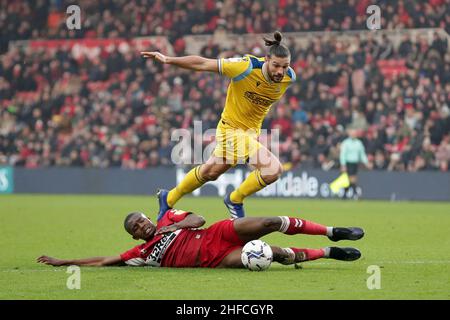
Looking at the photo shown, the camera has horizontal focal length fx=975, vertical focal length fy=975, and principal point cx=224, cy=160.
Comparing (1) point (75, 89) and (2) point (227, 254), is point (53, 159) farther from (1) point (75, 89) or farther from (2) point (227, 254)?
(2) point (227, 254)

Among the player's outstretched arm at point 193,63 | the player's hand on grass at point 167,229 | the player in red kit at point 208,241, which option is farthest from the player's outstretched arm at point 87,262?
the player's outstretched arm at point 193,63

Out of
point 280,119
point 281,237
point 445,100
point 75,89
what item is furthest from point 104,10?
point 281,237

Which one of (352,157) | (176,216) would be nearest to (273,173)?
(176,216)

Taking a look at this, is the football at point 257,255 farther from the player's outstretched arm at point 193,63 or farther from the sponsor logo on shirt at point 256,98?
the sponsor logo on shirt at point 256,98

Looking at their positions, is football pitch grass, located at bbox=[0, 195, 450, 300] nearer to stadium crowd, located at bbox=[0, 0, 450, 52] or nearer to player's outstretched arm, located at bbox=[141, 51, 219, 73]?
player's outstretched arm, located at bbox=[141, 51, 219, 73]

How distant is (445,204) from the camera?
2264 cm

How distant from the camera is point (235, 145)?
11.7m

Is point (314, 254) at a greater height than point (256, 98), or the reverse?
point (256, 98)

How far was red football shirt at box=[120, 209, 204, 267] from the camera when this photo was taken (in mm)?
9867

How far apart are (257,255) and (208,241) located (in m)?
0.55

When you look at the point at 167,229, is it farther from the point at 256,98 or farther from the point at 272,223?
the point at 256,98

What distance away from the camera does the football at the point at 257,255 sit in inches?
375

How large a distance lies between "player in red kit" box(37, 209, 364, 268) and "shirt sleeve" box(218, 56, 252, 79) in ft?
6.25

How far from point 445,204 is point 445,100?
3464mm
